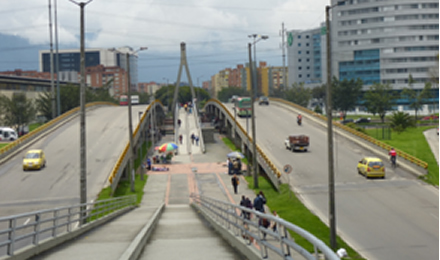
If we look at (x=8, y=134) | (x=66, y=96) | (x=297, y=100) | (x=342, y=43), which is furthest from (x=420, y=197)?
(x=342, y=43)

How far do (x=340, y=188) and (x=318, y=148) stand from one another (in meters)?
17.7

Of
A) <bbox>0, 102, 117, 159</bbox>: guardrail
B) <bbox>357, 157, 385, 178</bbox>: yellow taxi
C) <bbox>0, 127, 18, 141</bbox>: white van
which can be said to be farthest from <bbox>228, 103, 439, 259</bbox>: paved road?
<bbox>0, 127, 18, 141</bbox>: white van

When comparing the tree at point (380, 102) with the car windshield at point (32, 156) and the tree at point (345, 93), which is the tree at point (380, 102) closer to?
the tree at point (345, 93)

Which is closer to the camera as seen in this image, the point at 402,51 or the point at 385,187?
the point at 385,187

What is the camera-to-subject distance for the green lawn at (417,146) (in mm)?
39112

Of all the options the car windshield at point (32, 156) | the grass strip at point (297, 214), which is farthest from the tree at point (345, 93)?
the car windshield at point (32, 156)

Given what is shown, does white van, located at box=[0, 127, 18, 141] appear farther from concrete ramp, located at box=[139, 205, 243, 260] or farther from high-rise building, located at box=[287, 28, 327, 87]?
high-rise building, located at box=[287, 28, 327, 87]

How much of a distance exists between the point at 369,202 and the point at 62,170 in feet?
81.6

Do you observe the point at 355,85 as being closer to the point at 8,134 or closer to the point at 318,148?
the point at 318,148

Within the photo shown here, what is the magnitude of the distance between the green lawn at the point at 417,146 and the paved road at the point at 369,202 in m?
2.68

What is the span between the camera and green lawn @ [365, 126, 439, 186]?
128 feet

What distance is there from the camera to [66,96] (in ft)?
346

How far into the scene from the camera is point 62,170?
41.6 m

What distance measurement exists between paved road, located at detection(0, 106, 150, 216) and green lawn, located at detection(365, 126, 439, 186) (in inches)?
977
